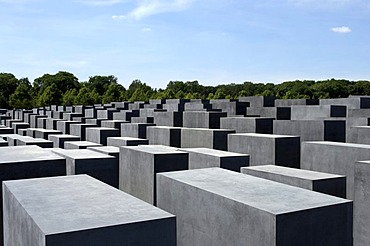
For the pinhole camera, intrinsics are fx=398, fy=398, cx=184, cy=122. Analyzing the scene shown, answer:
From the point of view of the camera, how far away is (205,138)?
37.9 ft

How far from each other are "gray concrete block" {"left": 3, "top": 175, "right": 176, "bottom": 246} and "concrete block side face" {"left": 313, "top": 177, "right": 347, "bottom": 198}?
11.3ft

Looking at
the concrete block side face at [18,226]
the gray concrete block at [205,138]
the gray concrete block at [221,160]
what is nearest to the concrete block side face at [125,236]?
the concrete block side face at [18,226]

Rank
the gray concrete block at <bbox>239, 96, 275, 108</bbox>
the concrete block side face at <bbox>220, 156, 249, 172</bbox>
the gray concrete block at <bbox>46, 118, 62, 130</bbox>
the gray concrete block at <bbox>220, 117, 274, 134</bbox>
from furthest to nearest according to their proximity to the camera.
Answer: the gray concrete block at <bbox>46, 118, 62, 130</bbox>
the gray concrete block at <bbox>239, 96, 275, 108</bbox>
the gray concrete block at <bbox>220, 117, 274, 134</bbox>
the concrete block side face at <bbox>220, 156, 249, 172</bbox>

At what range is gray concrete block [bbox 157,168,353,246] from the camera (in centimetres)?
423

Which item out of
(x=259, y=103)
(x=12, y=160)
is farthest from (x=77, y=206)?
(x=259, y=103)

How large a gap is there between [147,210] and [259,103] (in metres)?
15.4

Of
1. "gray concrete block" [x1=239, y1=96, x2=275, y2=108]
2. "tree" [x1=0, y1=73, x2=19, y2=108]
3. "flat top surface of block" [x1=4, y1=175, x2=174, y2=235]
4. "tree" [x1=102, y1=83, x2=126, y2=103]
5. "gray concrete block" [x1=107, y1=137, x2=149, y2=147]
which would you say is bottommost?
"gray concrete block" [x1=107, y1=137, x2=149, y2=147]

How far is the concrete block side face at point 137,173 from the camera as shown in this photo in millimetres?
8234

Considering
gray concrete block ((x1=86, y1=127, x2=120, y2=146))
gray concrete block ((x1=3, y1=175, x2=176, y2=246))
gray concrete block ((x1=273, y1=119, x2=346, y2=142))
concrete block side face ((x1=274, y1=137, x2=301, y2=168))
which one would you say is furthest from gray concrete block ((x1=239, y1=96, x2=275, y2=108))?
gray concrete block ((x1=3, y1=175, x2=176, y2=246))

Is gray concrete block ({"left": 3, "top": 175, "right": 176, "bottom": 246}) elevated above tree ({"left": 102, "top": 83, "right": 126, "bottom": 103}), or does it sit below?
below

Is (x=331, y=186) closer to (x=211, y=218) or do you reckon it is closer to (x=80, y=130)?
(x=211, y=218)

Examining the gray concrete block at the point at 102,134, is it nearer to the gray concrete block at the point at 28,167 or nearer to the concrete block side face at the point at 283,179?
the gray concrete block at the point at 28,167

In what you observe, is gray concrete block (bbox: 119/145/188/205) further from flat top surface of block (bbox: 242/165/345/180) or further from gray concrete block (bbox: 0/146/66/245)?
gray concrete block (bbox: 0/146/66/245)

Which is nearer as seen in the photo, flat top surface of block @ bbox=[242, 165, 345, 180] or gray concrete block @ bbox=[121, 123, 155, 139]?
flat top surface of block @ bbox=[242, 165, 345, 180]
